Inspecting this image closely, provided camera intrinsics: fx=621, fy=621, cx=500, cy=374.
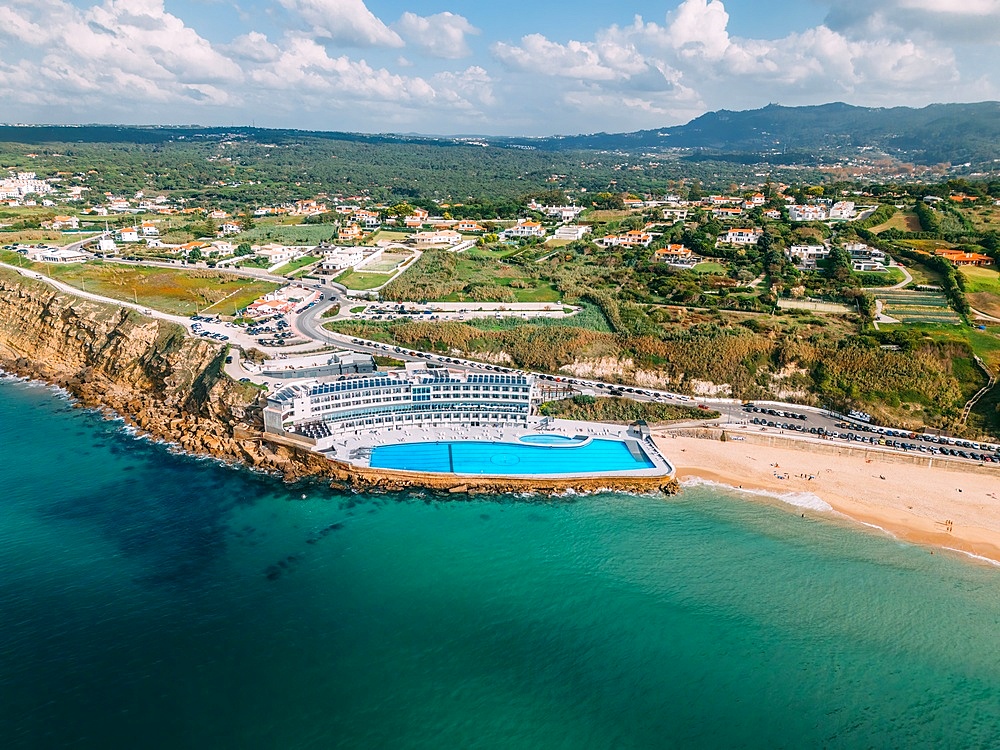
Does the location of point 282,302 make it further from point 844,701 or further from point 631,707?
point 844,701

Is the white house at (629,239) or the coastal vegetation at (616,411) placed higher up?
the white house at (629,239)

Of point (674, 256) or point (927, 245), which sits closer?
point (927, 245)

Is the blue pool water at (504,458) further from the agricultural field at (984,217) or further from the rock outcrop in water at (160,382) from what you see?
the agricultural field at (984,217)

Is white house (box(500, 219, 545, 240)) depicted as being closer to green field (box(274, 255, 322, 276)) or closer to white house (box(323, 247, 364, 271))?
white house (box(323, 247, 364, 271))

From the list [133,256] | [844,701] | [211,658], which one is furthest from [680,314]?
[133,256]

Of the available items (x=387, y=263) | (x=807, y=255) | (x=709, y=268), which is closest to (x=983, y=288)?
(x=807, y=255)

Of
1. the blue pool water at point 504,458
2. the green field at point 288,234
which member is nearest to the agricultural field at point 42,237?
the green field at point 288,234

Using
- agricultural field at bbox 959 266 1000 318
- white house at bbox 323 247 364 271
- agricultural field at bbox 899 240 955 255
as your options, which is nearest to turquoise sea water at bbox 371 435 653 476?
agricultural field at bbox 959 266 1000 318

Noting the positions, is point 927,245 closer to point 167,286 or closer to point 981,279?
point 981,279
